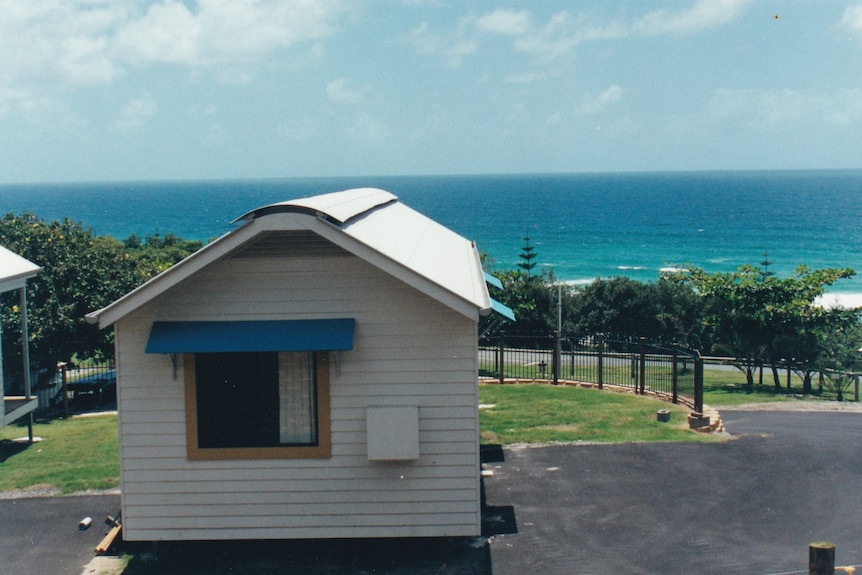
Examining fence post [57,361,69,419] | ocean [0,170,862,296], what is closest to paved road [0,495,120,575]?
fence post [57,361,69,419]

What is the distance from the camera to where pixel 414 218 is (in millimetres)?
15547

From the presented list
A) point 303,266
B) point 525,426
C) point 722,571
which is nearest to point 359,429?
point 303,266

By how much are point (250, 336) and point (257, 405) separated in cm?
83

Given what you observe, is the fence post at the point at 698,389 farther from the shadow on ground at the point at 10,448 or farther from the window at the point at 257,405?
the shadow on ground at the point at 10,448

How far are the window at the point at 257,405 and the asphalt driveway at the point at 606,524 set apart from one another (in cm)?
132

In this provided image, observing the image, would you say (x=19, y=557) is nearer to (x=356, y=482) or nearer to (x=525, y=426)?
(x=356, y=482)

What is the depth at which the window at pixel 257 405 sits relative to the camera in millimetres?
10109

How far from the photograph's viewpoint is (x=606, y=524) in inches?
426

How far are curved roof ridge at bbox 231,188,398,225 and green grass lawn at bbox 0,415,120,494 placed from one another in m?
5.45

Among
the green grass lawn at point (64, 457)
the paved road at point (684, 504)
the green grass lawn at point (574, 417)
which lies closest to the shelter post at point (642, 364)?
the green grass lawn at point (574, 417)

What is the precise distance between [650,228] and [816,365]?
120222 millimetres

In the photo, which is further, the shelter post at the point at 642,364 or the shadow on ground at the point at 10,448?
the shelter post at the point at 642,364

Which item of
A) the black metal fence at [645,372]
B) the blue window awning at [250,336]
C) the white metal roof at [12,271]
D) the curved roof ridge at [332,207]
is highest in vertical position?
the curved roof ridge at [332,207]

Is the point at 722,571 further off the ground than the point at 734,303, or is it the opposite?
the point at 734,303
